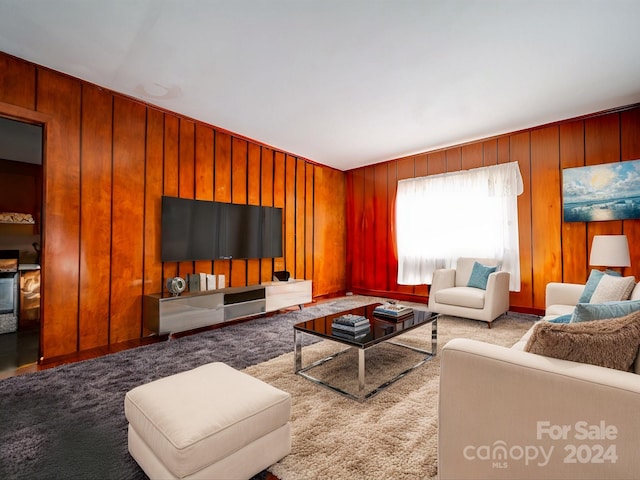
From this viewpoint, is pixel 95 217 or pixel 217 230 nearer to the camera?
pixel 95 217

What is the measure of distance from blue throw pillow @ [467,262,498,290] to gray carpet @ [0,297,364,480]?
2.39 metres

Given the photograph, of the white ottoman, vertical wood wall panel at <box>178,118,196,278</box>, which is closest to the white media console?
vertical wood wall panel at <box>178,118,196,278</box>

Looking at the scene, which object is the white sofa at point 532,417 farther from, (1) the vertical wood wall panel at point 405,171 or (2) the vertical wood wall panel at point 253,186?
(1) the vertical wood wall panel at point 405,171

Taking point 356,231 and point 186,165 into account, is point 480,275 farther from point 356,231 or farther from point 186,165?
point 186,165

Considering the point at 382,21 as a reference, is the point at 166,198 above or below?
below

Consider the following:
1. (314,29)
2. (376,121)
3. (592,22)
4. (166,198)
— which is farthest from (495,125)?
(166,198)

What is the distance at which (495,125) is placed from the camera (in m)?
4.38

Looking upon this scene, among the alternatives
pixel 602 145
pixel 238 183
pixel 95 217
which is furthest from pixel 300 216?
pixel 602 145

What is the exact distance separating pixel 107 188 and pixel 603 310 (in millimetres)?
4102

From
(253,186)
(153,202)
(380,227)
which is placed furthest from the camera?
(380,227)

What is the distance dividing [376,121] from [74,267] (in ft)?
12.3

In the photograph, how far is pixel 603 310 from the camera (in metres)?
1.46

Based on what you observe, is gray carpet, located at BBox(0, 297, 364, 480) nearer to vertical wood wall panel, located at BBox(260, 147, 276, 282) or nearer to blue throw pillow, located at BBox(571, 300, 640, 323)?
vertical wood wall panel, located at BBox(260, 147, 276, 282)

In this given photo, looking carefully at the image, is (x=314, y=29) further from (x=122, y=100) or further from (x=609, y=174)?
(x=609, y=174)
